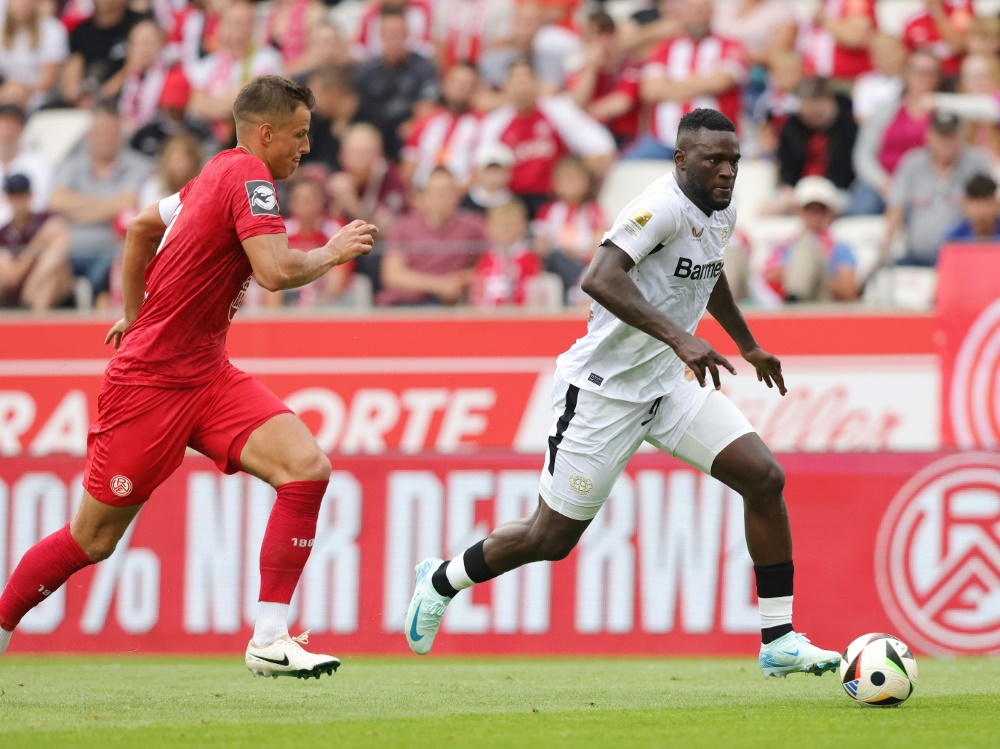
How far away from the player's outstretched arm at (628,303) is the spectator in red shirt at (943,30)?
9.02 metres

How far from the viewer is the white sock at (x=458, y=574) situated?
24.5 feet

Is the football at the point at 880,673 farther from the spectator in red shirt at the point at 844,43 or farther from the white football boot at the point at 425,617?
the spectator in red shirt at the point at 844,43

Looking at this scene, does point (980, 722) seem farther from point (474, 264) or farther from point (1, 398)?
point (1, 398)

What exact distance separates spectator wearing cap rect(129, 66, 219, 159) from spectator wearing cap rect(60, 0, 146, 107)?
0.99 metres

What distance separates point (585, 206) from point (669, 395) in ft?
20.8

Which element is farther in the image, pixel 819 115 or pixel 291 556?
pixel 819 115

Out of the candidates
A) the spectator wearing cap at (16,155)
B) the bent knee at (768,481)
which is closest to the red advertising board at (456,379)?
the spectator wearing cap at (16,155)

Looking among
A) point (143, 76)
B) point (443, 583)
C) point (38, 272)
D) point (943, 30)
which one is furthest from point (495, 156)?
point (443, 583)

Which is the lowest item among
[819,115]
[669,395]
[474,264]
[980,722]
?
[980,722]

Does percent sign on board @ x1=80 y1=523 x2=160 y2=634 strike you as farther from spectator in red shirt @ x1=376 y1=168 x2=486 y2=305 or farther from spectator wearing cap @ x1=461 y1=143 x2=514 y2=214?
spectator wearing cap @ x1=461 y1=143 x2=514 y2=214

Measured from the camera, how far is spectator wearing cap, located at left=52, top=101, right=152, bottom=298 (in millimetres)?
13891

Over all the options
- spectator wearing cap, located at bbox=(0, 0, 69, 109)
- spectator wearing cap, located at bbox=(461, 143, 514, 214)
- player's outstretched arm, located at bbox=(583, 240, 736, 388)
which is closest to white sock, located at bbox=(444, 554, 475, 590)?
player's outstretched arm, located at bbox=(583, 240, 736, 388)

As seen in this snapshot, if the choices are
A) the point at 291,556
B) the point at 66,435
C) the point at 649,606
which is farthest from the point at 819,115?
the point at 291,556

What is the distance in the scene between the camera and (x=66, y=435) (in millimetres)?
12203
